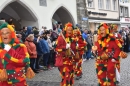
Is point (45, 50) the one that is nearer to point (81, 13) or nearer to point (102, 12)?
point (81, 13)

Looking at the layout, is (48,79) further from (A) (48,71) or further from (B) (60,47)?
(B) (60,47)

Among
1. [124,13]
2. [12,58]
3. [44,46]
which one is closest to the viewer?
[12,58]

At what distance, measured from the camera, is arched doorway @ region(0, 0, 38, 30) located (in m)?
17.5

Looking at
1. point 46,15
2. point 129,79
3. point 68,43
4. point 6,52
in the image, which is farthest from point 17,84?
point 46,15

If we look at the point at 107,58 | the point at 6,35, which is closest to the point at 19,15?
the point at 107,58

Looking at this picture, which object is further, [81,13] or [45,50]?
[81,13]

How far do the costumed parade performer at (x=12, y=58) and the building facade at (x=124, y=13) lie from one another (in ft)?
106

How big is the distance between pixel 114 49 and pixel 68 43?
56.6 inches

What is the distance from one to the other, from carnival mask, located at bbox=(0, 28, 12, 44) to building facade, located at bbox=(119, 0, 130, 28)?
3230 centimetres

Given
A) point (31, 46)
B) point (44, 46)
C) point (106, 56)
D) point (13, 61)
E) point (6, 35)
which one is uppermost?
point (6, 35)

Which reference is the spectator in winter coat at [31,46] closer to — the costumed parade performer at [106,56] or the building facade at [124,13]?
the costumed parade performer at [106,56]

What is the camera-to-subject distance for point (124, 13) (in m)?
38.6

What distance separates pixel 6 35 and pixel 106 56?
2.62m

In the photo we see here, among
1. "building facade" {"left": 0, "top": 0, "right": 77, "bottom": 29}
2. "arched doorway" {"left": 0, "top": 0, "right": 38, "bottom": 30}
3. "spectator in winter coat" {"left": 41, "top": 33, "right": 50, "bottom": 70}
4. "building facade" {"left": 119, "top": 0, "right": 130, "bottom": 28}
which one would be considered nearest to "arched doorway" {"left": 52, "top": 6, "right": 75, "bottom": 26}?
"building facade" {"left": 0, "top": 0, "right": 77, "bottom": 29}
